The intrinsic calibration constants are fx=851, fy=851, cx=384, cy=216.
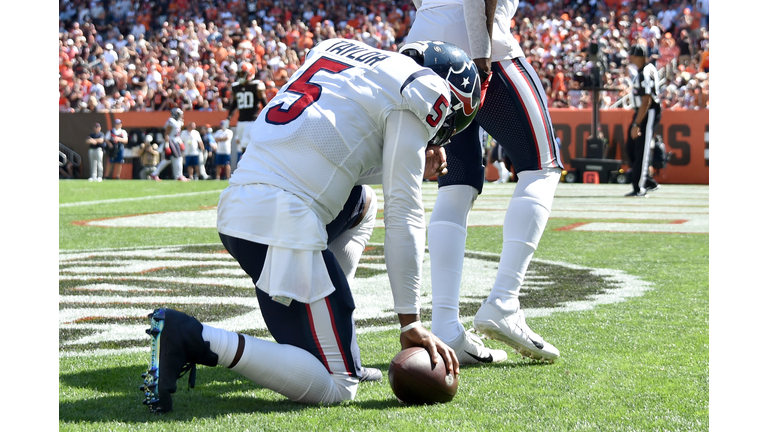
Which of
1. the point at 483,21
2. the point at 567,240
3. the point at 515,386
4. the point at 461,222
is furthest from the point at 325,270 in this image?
the point at 567,240

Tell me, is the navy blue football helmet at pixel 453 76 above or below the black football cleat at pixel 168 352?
above

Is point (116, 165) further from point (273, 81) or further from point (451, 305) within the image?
point (451, 305)

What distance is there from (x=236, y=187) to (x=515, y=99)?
1246mm

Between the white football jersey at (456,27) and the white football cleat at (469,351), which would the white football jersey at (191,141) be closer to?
the white football jersey at (456,27)

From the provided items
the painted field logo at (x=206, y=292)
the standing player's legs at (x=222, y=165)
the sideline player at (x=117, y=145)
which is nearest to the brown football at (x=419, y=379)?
the painted field logo at (x=206, y=292)

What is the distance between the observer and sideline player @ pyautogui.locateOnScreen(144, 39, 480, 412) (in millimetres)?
2637

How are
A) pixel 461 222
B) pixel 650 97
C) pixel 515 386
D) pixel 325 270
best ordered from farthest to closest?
1. pixel 650 97
2. pixel 461 222
3. pixel 515 386
4. pixel 325 270

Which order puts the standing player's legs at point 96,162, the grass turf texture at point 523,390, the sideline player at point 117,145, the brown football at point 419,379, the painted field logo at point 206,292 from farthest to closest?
the sideline player at point 117,145, the standing player's legs at point 96,162, the painted field logo at point 206,292, the brown football at point 419,379, the grass turf texture at point 523,390

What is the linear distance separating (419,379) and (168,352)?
759 millimetres

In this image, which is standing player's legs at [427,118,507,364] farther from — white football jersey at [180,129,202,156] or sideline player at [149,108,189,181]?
white football jersey at [180,129,202,156]

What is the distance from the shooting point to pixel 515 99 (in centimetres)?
343

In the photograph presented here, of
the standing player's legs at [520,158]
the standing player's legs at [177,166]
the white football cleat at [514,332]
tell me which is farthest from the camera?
the standing player's legs at [177,166]

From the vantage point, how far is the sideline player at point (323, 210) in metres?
2.64

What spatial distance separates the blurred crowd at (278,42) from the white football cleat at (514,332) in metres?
16.0
